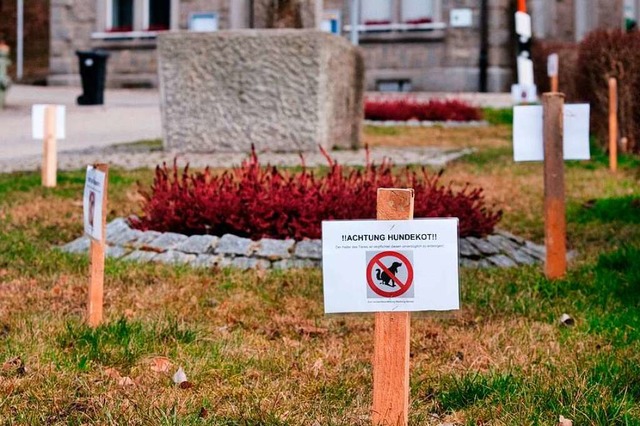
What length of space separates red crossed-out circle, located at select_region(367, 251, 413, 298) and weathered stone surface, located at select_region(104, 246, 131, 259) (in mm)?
3477

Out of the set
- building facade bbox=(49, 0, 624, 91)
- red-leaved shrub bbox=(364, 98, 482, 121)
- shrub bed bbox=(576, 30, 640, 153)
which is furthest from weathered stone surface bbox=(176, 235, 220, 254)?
building facade bbox=(49, 0, 624, 91)

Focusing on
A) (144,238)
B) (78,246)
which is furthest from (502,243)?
(78,246)

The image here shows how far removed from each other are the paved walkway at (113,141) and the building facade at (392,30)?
1.57 meters

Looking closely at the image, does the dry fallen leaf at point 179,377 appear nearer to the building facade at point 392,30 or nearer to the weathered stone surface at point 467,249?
the weathered stone surface at point 467,249

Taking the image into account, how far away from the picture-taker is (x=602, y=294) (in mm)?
5266

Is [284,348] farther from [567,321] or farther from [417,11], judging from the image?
[417,11]

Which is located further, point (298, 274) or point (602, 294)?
point (298, 274)

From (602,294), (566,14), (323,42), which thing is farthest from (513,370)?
(566,14)

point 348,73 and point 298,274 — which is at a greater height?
point 348,73

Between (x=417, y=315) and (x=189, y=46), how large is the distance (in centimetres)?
923

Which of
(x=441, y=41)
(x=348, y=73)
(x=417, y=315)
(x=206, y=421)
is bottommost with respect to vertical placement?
(x=206, y=421)

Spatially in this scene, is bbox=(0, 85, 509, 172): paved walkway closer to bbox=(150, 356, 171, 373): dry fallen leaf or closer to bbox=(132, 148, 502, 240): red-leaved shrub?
bbox=(132, 148, 502, 240): red-leaved shrub

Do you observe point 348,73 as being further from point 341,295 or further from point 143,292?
point 341,295

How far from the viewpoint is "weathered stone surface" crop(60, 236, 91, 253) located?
6.45 m
